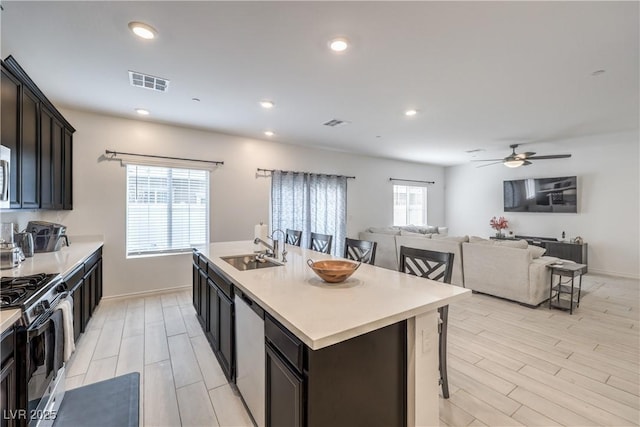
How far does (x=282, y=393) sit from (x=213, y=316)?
55.1 inches

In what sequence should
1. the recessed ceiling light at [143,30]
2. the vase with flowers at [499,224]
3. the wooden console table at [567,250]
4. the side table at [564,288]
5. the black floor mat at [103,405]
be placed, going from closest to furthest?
the black floor mat at [103,405] < the recessed ceiling light at [143,30] < the side table at [564,288] < the wooden console table at [567,250] < the vase with flowers at [499,224]

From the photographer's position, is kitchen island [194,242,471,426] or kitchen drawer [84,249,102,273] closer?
kitchen island [194,242,471,426]

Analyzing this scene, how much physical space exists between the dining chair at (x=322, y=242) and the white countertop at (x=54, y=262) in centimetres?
224

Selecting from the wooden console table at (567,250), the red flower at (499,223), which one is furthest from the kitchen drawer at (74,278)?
the red flower at (499,223)

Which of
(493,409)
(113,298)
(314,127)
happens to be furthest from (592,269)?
(113,298)

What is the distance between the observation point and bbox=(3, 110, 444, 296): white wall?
3.88 m

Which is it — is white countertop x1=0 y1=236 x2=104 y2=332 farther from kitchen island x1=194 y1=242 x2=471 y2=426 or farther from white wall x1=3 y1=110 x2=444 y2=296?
kitchen island x1=194 y1=242 x2=471 y2=426

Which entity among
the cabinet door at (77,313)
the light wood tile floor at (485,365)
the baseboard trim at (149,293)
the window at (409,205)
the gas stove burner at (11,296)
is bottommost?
the light wood tile floor at (485,365)

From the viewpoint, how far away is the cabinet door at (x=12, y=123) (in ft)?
6.90

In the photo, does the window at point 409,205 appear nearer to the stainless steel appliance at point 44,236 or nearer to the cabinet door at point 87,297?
the cabinet door at point 87,297

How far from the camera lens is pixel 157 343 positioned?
2.84m

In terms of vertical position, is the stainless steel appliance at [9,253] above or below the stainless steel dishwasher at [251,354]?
above

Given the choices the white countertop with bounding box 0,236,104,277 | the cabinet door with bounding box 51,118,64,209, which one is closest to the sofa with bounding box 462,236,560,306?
the white countertop with bounding box 0,236,104,277

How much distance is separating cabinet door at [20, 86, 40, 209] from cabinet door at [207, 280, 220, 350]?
70.5 inches
